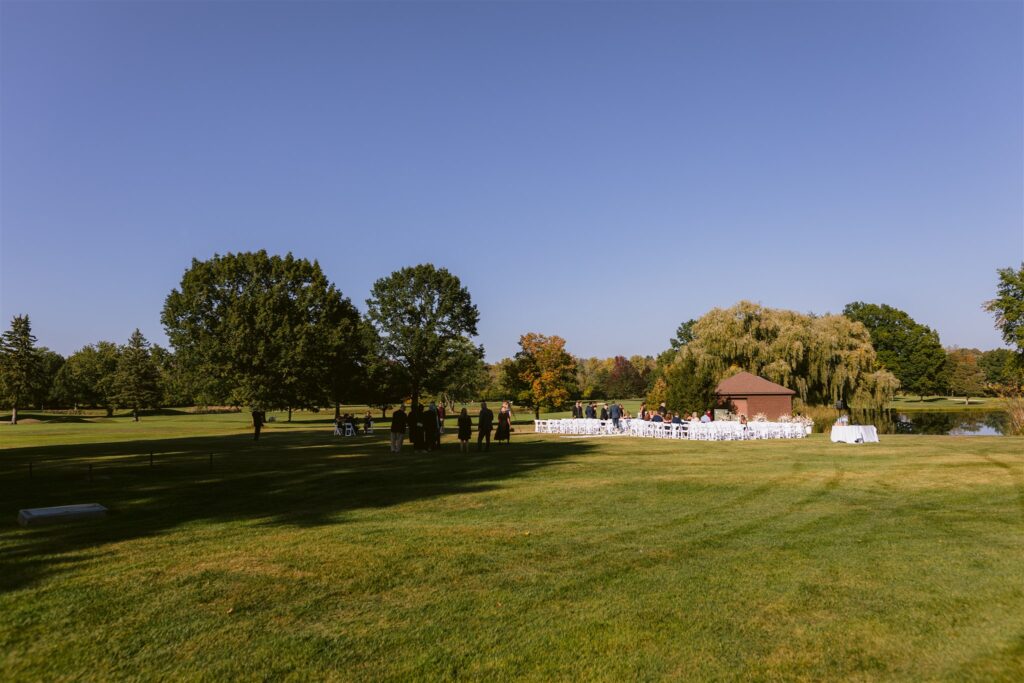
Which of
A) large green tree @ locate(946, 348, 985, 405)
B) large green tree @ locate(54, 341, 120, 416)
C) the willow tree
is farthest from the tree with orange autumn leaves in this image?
large green tree @ locate(946, 348, 985, 405)

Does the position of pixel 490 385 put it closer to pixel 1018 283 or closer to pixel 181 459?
pixel 1018 283

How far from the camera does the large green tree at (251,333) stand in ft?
170

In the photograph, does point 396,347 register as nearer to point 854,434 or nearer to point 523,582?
point 854,434

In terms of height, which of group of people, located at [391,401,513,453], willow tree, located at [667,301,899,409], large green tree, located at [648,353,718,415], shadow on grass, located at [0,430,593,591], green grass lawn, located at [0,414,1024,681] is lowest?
green grass lawn, located at [0,414,1024,681]

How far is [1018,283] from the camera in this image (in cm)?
3991

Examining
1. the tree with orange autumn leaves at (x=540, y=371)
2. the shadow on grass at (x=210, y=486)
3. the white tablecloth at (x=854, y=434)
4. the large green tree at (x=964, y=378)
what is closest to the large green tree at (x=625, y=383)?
the large green tree at (x=964, y=378)

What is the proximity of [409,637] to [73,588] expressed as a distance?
12.5ft

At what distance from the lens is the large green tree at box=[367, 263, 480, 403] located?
57.4m

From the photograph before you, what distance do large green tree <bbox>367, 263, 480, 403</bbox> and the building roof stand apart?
76.6 feet

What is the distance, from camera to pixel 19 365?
249 feet

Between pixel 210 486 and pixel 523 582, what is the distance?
9.96 meters

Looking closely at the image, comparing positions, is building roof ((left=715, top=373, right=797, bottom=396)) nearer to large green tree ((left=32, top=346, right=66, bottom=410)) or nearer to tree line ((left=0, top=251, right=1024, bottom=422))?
tree line ((left=0, top=251, right=1024, bottom=422))

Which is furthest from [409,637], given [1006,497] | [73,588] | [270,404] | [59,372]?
[59,372]

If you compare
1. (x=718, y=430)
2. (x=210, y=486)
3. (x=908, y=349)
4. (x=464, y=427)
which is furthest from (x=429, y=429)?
(x=908, y=349)
